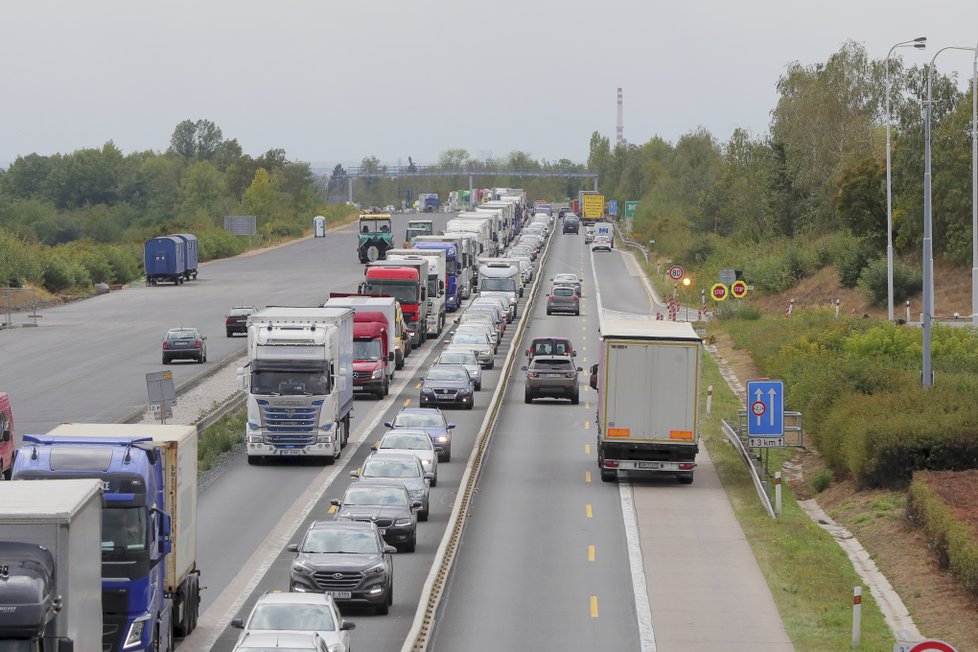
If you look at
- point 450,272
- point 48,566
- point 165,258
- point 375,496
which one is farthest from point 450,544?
point 165,258

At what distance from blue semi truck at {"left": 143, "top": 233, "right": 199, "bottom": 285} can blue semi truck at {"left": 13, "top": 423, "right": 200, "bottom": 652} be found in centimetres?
7971

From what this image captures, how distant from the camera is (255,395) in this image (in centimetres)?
3978

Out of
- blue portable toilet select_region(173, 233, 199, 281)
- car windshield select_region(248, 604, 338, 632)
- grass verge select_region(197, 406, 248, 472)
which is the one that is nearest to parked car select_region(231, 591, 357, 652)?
car windshield select_region(248, 604, 338, 632)

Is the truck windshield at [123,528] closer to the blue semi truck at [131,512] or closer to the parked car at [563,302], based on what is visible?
the blue semi truck at [131,512]

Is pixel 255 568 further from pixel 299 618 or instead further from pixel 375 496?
pixel 299 618

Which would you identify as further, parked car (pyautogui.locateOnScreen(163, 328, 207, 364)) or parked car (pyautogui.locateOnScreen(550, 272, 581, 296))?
parked car (pyautogui.locateOnScreen(550, 272, 581, 296))

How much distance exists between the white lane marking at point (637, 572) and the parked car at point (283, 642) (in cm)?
586

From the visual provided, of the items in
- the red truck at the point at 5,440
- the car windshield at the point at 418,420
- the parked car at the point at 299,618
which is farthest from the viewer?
the car windshield at the point at 418,420

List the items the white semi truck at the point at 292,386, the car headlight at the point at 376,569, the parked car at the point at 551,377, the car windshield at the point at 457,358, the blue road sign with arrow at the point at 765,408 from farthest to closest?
the car windshield at the point at 457,358
the parked car at the point at 551,377
the white semi truck at the point at 292,386
the blue road sign with arrow at the point at 765,408
the car headlight at the point at 376,569

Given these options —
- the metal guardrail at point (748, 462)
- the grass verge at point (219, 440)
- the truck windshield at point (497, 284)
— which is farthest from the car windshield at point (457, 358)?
the truck windshield at point (497, 284)

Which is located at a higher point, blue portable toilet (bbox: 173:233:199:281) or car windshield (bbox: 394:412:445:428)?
Result: blue portable toilet (bbox: 173:233:199:281)

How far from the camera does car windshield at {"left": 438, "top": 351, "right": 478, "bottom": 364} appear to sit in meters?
55.7

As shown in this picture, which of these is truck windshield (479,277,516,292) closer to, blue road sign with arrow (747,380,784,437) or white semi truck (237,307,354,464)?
white semi truck (237,307,354,464)

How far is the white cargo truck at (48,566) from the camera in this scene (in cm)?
1419
